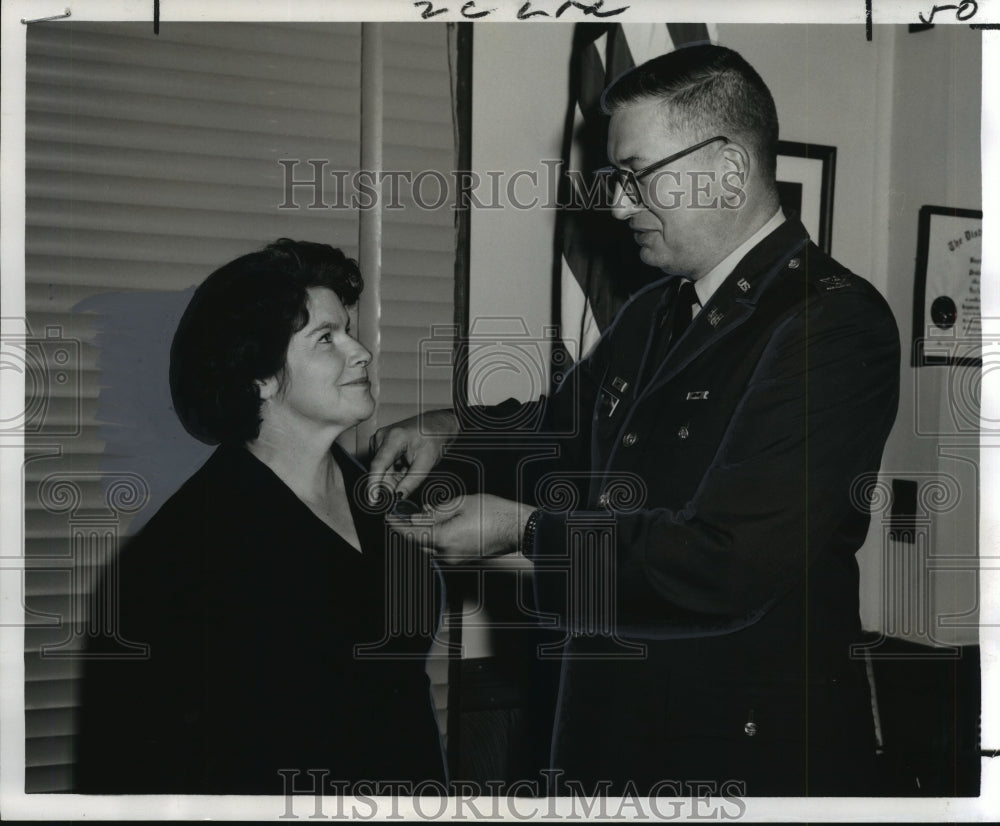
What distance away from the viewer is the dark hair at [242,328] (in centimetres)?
211

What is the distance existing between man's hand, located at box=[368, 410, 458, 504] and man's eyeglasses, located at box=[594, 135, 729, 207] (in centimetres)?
64

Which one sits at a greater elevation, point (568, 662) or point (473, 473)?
point (473, 473)

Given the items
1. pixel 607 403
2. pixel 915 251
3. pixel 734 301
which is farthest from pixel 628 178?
pixel 915 251

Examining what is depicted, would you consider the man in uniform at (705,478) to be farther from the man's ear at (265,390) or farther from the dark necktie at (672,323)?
the man's ear at (265,390)

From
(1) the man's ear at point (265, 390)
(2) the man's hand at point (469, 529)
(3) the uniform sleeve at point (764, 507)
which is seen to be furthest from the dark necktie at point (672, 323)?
(1) the man's ear at point (265, 390)

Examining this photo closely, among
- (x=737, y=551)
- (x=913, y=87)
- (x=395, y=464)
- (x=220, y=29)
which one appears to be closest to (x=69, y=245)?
(x=220, y=29)

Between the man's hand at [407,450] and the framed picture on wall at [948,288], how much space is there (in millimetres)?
1129

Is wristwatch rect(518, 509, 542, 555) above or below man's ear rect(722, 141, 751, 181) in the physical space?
below

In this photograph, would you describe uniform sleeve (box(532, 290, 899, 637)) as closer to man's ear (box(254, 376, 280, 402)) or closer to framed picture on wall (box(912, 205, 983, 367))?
framed picture on wall (box(912, 205, 983, 367))

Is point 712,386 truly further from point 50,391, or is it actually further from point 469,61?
point 50,391

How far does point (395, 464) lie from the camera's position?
2.16m

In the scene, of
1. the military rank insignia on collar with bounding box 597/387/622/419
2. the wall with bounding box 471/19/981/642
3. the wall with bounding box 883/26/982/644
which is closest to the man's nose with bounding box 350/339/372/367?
the wall with bounding box 471/19/981/642

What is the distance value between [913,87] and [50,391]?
7.06ft

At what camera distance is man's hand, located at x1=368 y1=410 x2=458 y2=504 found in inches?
85.0
